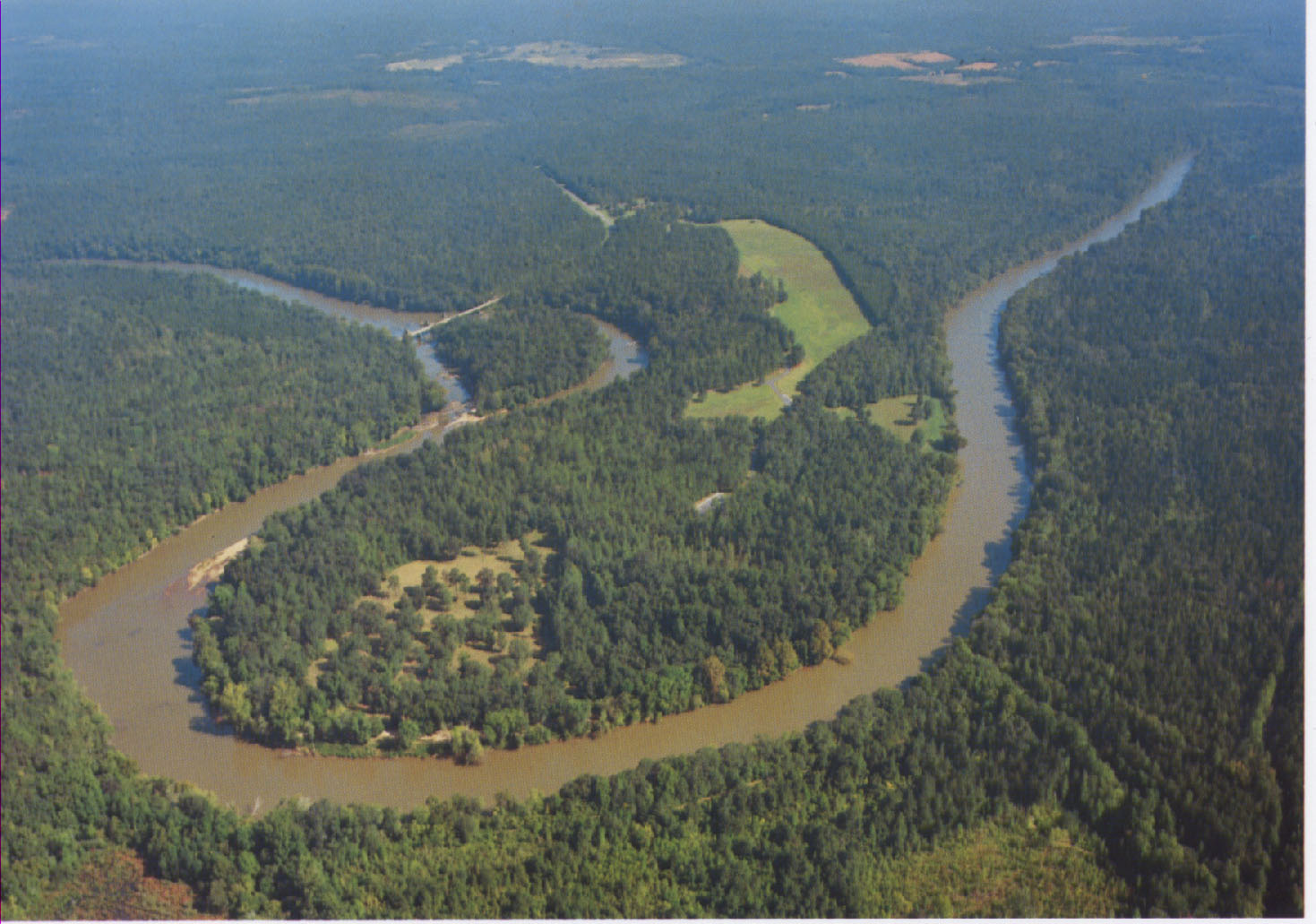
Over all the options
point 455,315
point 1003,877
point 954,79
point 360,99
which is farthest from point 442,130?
point 1003,877

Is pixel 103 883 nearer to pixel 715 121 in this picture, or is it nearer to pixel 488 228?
pixel 488 228

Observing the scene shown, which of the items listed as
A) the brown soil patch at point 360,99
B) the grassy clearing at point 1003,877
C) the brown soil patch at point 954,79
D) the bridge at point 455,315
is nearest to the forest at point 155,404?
the bridge at point 455,315

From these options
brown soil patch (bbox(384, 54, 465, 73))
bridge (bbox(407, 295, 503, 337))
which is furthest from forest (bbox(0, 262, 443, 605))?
brown soil patch (bbox(384, 54, 465, 73))

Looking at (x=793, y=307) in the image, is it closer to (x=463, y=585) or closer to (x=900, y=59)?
(x=463, y=585)

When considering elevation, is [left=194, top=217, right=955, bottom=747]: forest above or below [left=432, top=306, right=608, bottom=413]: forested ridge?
Answer: below

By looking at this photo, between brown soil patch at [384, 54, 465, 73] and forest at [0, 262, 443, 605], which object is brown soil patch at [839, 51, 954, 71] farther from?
forest at [0, 262, 443, 605]

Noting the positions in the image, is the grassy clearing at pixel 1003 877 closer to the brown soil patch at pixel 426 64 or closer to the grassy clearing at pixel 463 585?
the grassy clearing at pixel 463 585
